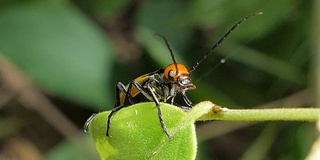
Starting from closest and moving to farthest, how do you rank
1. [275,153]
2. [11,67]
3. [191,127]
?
[191,127] → [275,153] → [11,67]

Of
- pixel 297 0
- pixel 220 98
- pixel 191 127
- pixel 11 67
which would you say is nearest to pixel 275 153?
pixel 220 98

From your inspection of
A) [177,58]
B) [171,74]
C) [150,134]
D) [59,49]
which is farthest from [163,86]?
[59,49]

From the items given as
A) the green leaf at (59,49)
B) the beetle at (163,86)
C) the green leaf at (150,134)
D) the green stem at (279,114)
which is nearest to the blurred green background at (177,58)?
the green leaf at (59,49)

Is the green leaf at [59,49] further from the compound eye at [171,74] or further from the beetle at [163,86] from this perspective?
the compound eye at [171,74]

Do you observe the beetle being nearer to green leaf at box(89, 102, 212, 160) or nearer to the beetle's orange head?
the beetle's orange head

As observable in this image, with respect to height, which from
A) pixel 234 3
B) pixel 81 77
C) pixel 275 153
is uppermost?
pixel 234 3

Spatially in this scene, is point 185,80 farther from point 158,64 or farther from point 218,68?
point 218,68

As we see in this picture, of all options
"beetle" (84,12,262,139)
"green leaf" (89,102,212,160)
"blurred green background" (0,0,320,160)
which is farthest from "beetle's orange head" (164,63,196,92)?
"blurred green background" (0,0,320,160)
